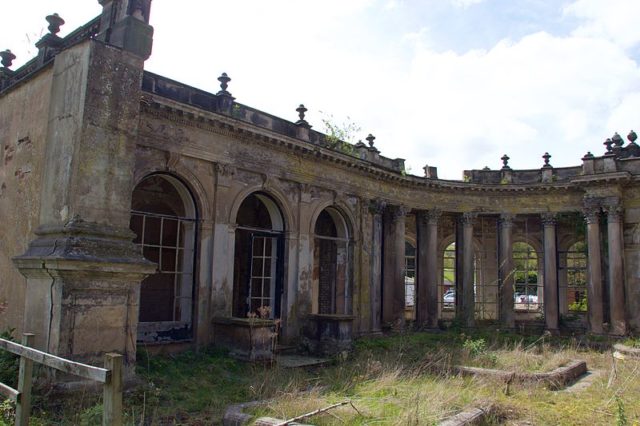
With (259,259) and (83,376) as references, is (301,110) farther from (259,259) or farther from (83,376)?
(83,376)

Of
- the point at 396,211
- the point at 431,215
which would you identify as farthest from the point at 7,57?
the point at 431,215

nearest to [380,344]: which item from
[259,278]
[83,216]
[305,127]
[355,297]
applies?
[355,297]

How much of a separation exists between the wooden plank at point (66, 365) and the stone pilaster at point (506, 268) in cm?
1666

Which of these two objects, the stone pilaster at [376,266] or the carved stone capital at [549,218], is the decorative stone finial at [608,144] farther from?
the stone pilaster at [376,266]

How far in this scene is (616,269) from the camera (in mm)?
17375

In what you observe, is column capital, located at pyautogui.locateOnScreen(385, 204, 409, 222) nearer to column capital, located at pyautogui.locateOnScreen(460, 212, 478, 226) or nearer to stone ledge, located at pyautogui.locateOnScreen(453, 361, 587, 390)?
column capital, located at pyautogui.locateOnScreen(460, 212, 478, 226)

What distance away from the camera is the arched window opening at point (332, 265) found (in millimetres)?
16219

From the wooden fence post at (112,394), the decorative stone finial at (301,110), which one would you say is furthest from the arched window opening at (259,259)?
the wooden fence post at (112,394)

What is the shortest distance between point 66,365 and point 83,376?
248mm

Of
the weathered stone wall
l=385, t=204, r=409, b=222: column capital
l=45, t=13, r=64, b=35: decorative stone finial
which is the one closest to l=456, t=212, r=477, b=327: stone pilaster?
l=385, t=204, r=409, b=222: column capital

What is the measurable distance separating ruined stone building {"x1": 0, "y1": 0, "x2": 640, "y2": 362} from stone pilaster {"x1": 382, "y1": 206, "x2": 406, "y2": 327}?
0.05 meters

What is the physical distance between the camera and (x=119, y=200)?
6.96 m

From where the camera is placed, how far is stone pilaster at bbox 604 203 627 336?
17.2 m

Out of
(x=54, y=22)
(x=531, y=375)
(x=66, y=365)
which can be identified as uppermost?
(x=54, y=22)
